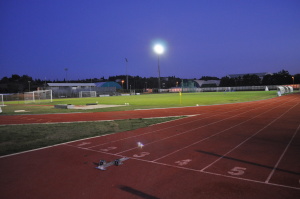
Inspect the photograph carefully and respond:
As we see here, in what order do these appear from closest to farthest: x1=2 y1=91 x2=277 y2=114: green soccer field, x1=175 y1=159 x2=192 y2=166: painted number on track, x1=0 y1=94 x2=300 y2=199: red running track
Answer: x1=0 y1=94 x2=300 y2=199: red running track < x1=175 y1=159 x2=192 y2=166: painted number on track < x1=2 y1=91 x2=277 y2=114: green soccer field

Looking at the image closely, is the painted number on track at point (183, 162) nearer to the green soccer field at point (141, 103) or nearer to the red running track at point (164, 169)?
the red running track at point (164, 169)

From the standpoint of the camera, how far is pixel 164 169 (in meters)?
6.12

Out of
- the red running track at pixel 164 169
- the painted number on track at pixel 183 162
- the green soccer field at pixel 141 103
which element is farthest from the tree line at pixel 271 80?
the painted number on track at pixel 183 162

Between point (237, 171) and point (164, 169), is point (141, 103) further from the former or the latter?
point (237, 171)

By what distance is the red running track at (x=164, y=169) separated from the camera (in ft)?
15.9

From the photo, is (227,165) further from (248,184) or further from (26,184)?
(26,184)

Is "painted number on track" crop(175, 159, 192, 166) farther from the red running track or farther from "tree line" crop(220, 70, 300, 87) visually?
"tree line" crop(220, 70, 300, 87)

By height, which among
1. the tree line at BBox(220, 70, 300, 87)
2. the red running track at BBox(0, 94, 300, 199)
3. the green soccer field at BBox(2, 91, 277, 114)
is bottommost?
the red running track at BBox(0, 94, 300, 199)

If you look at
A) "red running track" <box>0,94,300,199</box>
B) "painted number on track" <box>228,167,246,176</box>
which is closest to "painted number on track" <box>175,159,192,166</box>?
"red running track" <box>0,94,300,199</box>

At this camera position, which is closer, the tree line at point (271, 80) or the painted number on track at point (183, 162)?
the painted number on track at point (183, 162)

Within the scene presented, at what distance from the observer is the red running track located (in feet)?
15.9

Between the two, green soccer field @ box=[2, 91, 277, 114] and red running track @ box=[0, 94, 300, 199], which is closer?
red running track @ box=[0, 94, 300, 199]

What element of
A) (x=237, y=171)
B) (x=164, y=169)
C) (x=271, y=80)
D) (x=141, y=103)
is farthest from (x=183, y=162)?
(x=271, y=80)

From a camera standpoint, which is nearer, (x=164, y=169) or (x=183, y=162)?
(x=164, y=169)
